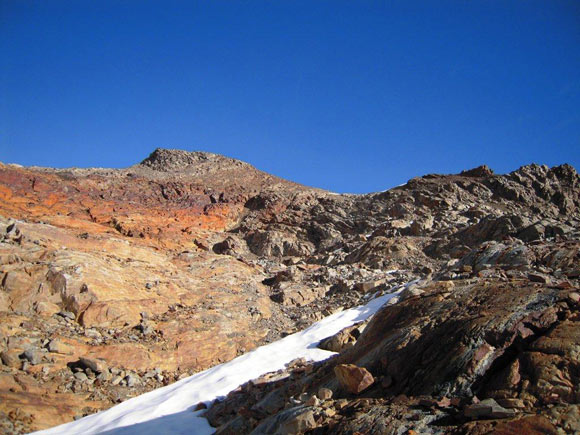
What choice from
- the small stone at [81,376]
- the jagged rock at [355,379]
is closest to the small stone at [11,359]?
the small stone at [81,376]

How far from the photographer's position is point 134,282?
19.4 meters

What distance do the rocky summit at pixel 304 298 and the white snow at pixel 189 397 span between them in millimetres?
685

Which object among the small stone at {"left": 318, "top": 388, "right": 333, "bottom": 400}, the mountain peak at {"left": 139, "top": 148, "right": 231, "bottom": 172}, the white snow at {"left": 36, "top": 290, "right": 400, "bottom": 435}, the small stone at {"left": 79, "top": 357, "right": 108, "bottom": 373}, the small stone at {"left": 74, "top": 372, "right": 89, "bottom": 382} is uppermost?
the mountain peak at {"left": 139, "top": 148, "right": 231, "bottom": 172}

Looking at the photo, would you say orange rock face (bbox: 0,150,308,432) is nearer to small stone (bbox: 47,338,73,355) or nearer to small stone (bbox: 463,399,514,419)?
small stone (bbox: 47,338,73,355)

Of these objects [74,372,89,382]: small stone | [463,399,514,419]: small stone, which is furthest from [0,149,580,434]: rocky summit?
[74,372,89,382]: small stone

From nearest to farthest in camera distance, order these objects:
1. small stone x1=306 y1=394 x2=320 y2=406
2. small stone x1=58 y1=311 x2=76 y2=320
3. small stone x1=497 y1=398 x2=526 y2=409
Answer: small stone x1=497 y1=398 x2=526 y2=409, small stone x1=306 y1=394 x2=320 y2=406, small stone x1=58 y1=311 x2=76 y2=320

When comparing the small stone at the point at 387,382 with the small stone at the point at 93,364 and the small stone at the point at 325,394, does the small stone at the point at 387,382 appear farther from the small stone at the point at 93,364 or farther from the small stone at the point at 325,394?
the small stone at the point at 93,364

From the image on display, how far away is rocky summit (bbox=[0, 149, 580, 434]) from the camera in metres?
5.47

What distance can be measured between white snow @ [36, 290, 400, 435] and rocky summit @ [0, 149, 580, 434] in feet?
2.25

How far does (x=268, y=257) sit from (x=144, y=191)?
1660cm

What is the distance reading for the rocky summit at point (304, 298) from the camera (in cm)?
547

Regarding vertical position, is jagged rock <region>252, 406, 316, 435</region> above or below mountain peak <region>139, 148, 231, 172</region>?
below

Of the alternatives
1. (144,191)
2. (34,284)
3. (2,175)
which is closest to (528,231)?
(34,284)

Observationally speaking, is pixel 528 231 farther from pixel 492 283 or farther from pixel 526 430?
pixel 526 430
